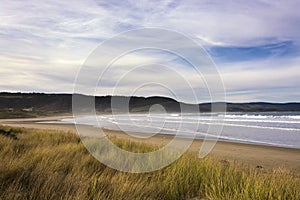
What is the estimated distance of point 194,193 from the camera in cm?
588

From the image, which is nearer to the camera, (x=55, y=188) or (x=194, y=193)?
(x=55, y=188)

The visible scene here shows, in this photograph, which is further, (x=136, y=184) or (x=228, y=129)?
(x=228, y=129)

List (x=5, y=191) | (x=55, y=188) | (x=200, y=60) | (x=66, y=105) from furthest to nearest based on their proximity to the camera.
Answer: (x=66, y=105) → (x=200, y=60) → (x=55, y=188) → (x=5, y=191)

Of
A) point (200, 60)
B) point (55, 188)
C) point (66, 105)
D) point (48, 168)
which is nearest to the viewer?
point (55, 188)

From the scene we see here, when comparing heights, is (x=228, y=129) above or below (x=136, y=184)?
below

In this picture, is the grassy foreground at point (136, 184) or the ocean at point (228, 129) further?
the ocean at point (228, 129)

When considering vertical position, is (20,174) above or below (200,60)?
below

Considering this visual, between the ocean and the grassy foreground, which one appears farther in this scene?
the ocean

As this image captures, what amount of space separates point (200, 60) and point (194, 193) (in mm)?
3307

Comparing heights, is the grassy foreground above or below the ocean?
above

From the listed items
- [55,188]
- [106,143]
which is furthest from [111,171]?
[106,143]

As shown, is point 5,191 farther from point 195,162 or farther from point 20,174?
point 195,162

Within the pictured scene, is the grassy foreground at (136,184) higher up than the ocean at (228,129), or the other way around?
the grassy foreground at (136,184)

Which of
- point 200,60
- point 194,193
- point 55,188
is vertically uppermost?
point 200,60
